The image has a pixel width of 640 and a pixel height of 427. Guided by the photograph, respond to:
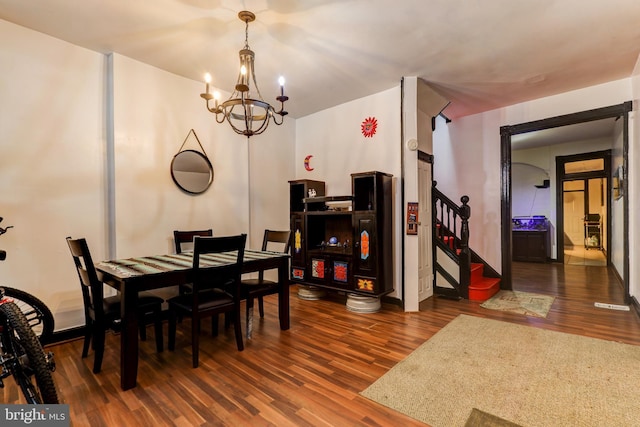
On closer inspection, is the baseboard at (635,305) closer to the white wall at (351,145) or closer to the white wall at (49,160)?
the white wall at (351,145)

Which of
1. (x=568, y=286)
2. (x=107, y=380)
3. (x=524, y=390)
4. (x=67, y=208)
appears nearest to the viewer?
(x=524, y=390)

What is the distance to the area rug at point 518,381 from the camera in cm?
176

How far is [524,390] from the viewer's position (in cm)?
200

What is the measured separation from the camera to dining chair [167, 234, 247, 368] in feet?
7.59

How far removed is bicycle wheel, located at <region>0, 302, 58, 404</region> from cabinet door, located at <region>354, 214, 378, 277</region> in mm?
2859

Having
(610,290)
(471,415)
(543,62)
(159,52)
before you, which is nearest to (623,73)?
(543,62)

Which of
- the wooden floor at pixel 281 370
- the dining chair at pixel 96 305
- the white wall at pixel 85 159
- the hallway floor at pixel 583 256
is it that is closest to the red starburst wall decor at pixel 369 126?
the white wall at pixel 85 159

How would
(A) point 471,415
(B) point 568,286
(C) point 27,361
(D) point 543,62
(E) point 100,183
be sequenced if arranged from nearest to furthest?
1. (C) point 27,361
2. (A) point 471,415
3. (E) point 100,183
4. (D) point 543,62
5. (B) point 568,286

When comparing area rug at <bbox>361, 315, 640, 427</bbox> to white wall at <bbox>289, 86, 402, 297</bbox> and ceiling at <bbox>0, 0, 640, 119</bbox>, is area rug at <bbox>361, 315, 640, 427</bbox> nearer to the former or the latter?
white wall at <bbox>289, 86, 402, 297</bbox>

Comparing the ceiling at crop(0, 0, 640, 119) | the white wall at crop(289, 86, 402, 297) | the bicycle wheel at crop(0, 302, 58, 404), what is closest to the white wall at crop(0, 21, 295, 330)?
the ceiling at crop(0, 0, 640, 119)

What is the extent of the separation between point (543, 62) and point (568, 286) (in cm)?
355

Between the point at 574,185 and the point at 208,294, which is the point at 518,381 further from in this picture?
the point at 574,185

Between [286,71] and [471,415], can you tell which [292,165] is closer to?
[286,71]

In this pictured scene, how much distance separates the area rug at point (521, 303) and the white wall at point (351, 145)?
1303mm
